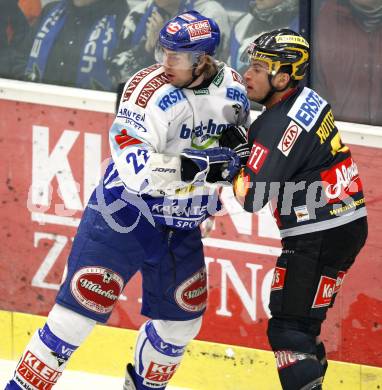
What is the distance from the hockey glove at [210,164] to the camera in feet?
16.9

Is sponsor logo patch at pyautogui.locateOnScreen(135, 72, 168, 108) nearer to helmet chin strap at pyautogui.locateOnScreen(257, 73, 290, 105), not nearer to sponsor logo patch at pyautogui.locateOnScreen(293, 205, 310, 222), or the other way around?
helmet chin strap at pyautogui.locateOnScreen(257, 73, 290, 105)

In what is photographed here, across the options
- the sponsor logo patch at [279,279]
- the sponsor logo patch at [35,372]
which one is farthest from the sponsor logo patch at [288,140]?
the sponsor logo patch at [35,372]

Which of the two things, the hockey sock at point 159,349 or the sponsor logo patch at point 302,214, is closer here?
the sponsor logo patch at point 302,214

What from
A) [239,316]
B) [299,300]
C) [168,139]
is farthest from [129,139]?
[239,316]

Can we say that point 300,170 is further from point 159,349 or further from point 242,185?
point 159,349

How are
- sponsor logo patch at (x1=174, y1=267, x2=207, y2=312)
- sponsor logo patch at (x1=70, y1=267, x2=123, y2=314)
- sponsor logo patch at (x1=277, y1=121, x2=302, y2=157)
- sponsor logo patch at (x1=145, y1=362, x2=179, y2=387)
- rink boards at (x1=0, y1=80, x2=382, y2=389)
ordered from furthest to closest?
rink boards at (x1=0, y1=80, x2=382, y2=389) < sponsor logo patch at (x1=145, y1=362, x2=179, y2=387) < sponsor logo patch at (x1=174, y1=267, x2=207, y2=312) < sponsor logo patch at (x1=70, y1=267, x2=123, y2=314) < sponsor logo patch at (x1=277, y1=121, x2=302, y2=157)

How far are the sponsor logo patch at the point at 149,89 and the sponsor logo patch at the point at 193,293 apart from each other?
79 cm

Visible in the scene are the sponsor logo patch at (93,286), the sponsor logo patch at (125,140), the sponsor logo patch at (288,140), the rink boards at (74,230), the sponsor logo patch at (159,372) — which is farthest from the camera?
the rink boards at (74,230)

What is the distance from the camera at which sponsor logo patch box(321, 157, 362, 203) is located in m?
5.21

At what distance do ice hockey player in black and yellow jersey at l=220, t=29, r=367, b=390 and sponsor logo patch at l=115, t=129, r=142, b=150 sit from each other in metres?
0.40

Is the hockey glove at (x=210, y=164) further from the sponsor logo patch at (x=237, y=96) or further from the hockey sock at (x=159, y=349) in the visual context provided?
the hockey sock at (x=159, y=349)

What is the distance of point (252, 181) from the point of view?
5.13 meters

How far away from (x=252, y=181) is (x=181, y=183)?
10.9 inches

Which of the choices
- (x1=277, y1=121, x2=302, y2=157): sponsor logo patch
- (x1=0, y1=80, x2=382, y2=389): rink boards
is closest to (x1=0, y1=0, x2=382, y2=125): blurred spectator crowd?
(x1=0, y1=80, x2=382, y2=389): rink boards
